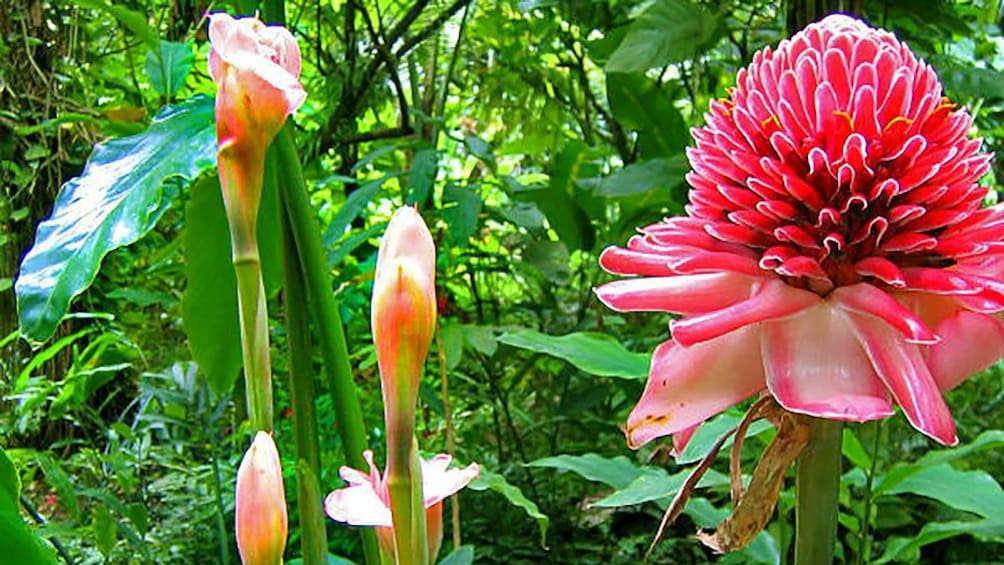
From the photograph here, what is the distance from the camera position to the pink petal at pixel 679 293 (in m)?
0.23

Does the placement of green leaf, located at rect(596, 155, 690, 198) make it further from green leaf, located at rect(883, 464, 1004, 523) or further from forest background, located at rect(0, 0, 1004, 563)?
green leaf, located at rect(883, 464, 1004, 523)

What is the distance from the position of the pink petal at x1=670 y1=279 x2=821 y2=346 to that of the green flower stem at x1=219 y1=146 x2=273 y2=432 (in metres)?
0.09

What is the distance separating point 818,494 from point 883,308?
44 millimetres

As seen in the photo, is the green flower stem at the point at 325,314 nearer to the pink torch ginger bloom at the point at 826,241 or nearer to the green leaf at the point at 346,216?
the pink torch ginger bloom at the point at 826,241

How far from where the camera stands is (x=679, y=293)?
9.4 inches

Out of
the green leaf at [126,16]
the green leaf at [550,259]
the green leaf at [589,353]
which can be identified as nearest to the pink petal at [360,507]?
the green leaf at [589,353]

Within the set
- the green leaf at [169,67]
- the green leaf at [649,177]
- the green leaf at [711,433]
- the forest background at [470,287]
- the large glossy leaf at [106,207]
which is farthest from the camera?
the green leaf at [649,177]

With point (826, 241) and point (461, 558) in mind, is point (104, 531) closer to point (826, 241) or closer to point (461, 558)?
point (461, 558)

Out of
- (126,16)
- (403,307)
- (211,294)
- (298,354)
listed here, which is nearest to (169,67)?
(126,16)

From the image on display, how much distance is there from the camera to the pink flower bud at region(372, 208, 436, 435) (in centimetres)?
18

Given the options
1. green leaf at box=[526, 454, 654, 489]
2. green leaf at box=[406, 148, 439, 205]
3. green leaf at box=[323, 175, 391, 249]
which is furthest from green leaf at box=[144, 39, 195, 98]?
green leaf at box=[526, 454, 654, 489]

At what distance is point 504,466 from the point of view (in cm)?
105

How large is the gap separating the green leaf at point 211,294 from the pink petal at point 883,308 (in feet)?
1.13

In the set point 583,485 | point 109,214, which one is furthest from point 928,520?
point 109,214
